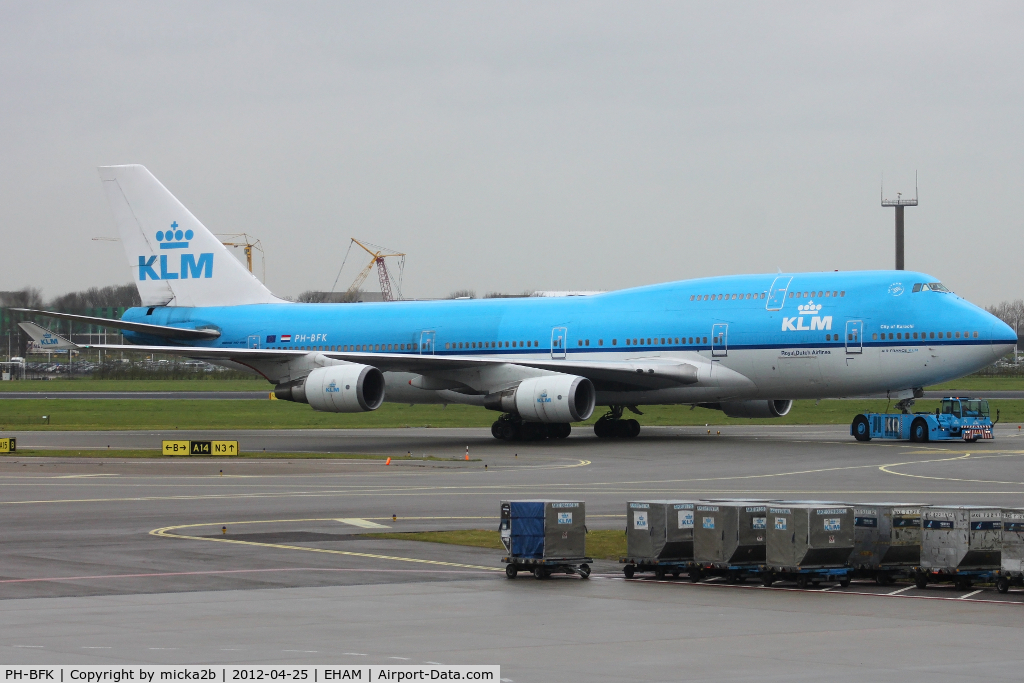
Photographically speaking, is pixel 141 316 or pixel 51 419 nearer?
pixel 141 316

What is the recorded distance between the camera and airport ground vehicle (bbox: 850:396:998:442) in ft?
155

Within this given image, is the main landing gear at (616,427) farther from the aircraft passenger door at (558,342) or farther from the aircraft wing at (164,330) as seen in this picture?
the aircraft wing at (164,330)

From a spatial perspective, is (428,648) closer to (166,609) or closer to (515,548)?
(166,609)

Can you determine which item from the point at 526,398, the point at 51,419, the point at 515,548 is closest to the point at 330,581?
the point at 515,548

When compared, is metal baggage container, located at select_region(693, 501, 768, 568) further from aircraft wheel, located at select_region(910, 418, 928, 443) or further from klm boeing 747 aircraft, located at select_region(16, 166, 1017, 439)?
aircraft wheel, located at select_region(910, 418, 928, 443)

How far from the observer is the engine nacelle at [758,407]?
51.1 metres

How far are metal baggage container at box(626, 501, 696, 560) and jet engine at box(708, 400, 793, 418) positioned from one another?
3252 cm

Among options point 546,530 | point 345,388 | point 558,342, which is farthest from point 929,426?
point 546,530

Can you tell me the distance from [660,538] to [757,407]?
33.6 m

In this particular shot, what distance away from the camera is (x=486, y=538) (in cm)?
2236

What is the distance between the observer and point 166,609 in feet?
50.2

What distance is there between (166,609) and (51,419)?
57633mm

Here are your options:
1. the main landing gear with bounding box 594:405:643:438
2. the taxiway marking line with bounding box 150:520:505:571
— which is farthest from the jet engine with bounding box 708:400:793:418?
the taxiway marking line with bounding box 150:520:505:571

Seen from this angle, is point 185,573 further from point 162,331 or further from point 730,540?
point 162,331
